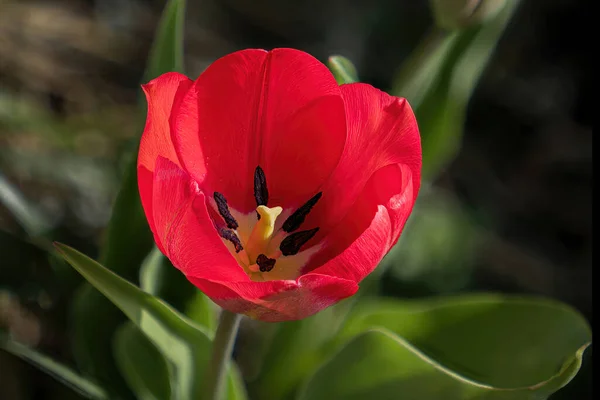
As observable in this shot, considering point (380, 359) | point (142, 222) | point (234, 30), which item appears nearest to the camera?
point (380, 359)

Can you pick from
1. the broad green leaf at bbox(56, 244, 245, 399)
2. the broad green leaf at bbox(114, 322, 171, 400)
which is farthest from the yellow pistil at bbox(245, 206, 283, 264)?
the broad green leaf at bbox(114, 322, 171, 400)

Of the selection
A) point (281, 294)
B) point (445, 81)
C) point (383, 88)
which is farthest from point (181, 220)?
point (383, 88)

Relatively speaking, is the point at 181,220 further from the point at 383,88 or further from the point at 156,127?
the point at 383,88

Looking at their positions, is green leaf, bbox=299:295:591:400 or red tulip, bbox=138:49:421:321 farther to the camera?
green leaf, bbox=299:295:591:400

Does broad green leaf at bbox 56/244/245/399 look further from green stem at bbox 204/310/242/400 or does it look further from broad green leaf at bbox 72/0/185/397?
broad green leaf at bbox 72/0/185/397

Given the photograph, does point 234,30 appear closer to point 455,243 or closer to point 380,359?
point 455,243

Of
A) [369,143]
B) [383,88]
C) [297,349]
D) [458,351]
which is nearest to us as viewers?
[369,143]

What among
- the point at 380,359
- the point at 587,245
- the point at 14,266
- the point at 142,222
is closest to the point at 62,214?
the point at 14,266

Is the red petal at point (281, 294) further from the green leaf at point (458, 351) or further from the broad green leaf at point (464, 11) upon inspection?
the broad green leaf at point (464, 11)
